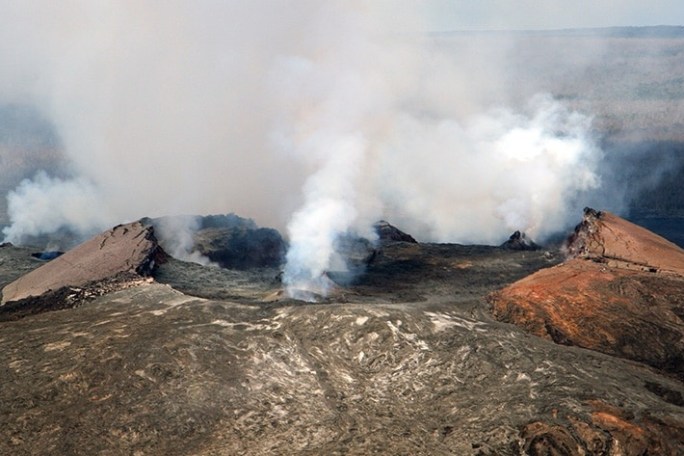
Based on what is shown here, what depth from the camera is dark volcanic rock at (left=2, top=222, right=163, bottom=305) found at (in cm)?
3994

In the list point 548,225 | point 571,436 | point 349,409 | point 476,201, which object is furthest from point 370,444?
point 476,201

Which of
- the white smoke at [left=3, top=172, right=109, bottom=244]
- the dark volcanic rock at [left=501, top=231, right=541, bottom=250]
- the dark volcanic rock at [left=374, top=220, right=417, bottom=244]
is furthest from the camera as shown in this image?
the white smoke at [left=3, top=172, right=109, bottom=244]

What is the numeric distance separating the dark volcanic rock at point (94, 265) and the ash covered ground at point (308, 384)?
414cm

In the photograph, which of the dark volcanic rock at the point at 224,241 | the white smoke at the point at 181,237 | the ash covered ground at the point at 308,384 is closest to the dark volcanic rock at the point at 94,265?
the ash covered ground at the point at 308,384

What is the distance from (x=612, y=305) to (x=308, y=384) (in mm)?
18325

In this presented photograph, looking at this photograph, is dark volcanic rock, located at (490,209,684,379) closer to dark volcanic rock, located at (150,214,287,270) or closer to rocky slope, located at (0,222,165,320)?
rocky slope, located at (0,222,165,320)

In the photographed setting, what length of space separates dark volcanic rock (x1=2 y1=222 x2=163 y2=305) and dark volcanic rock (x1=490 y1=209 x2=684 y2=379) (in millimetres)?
21822

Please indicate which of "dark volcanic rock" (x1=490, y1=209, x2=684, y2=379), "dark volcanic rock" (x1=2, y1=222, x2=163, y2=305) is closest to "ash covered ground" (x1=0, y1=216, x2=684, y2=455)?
"dark volcanic rock" (x1=490, y1=209, x2=684, y2=379)

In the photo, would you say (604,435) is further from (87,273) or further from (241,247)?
(241,247)

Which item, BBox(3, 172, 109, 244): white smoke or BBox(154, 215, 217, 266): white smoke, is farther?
BBox(3, 172, 109, 244): white smoke

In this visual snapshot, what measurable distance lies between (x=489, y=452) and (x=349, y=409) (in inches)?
218

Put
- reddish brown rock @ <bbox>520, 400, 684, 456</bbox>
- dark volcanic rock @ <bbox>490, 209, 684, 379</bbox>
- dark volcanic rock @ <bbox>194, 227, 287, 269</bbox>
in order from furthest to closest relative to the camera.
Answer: dark volcanic rock @ <bbox>194, 227, 287, 269</bbox>
dark volcanic rock @ <bbox>490, 209, 684, 379</bbox>
reddish brown rock @ <bbox>520, 400, 684, 456</bbox>

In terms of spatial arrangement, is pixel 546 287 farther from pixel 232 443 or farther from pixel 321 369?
pixel 232 443

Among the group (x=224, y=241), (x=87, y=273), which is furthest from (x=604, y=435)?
(x=224, y=241)
